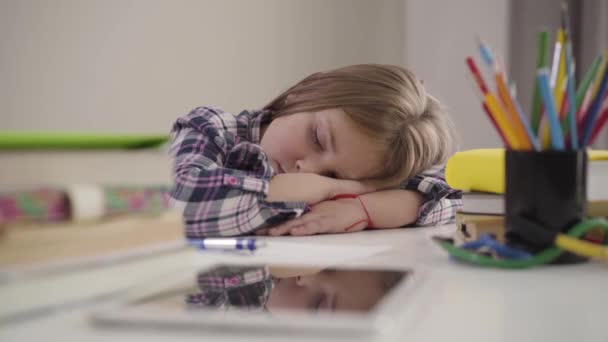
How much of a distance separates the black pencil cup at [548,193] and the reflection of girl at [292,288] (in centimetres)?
15

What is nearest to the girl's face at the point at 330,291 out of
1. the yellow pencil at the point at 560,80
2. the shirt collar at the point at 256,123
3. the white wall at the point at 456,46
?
the yellow pencil at the point at 560,80

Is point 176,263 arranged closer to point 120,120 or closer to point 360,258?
point 360,258

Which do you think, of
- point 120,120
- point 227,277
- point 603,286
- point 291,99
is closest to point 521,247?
point 603,286

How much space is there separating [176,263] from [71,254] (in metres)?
0.10

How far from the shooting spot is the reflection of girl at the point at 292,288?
15.3 inches

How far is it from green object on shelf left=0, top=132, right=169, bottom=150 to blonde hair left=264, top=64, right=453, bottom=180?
0.76m

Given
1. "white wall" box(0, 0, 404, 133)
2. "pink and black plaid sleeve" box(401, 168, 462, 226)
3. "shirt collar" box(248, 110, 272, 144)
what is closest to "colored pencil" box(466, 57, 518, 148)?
"pink and black plaid sleeve" box(401, 168, 462, 226)

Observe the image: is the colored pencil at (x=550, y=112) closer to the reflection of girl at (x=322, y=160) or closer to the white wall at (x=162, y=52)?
the reflection of girl at (x=322, y=160)

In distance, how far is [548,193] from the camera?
0.56 m

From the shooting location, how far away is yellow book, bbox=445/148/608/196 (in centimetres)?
69

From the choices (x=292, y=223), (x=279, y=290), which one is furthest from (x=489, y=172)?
(x=279, y=290)

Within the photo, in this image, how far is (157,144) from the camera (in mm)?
450

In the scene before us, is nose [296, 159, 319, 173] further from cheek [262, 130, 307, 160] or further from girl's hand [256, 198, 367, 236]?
girl's hand [256, 198, 367, 236]

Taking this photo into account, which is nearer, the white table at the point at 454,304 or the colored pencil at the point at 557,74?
the white table at the point at 454,304
